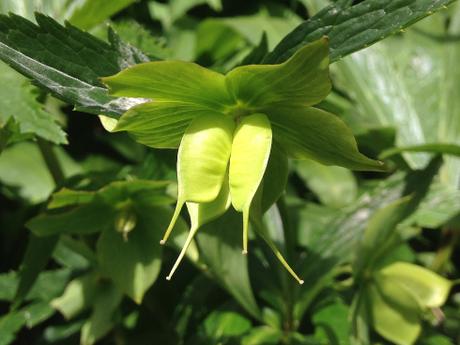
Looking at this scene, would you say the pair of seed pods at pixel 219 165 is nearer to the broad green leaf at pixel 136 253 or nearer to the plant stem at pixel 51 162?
the broad green leaf at pixel 136 253

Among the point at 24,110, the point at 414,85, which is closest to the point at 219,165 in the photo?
the point at 24,110

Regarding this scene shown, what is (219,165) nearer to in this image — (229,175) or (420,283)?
(229,175)

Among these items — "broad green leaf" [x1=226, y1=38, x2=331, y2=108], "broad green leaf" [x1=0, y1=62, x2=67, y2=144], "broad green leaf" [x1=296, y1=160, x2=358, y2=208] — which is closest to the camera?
"broad green leaf" [x1=226, y1=38, x2=331, y2=108]

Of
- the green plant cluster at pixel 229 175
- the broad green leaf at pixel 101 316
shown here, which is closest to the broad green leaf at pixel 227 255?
the green plant cluster at pixel 229 175

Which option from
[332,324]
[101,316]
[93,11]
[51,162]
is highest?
[93,11]

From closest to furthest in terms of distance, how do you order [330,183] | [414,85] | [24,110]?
[24,110]
[330,183]
[414,85]

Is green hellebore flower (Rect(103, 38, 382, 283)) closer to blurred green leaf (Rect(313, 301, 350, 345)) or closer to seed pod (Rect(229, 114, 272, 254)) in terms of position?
seed pod (Rect(229, 114, 272, 254))

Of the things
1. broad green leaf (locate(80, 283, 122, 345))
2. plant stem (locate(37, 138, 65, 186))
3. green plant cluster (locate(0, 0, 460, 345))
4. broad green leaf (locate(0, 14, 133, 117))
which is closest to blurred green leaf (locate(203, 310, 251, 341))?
green plant cluster (locate(0, 0, 460, 345))
